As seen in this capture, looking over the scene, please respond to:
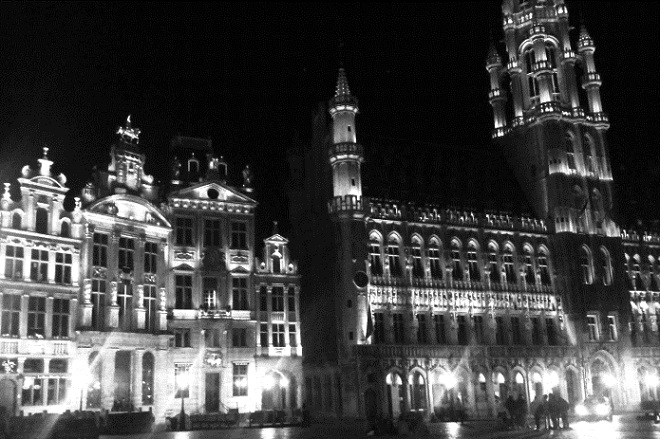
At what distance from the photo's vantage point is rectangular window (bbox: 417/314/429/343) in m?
59.3

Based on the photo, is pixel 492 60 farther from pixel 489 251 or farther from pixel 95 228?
pixel 95 228

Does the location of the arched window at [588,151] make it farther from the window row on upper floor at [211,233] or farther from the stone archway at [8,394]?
the stone archway at [8,394]

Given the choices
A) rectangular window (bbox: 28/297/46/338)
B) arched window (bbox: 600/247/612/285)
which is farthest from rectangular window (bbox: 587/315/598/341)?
rectangular window (bbox: 28/297/46/338)

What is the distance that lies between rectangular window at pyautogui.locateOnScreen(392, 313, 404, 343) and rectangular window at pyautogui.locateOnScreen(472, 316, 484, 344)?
22.9 feet

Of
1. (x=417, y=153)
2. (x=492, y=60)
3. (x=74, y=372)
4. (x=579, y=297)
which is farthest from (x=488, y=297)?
(x=74, y=372)

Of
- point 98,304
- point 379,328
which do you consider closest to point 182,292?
point 98,304

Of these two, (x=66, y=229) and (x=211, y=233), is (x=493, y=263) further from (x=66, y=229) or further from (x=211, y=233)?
(x=66, y=229)

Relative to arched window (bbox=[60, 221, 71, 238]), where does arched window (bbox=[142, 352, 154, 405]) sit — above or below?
below

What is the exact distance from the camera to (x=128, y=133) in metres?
51.5

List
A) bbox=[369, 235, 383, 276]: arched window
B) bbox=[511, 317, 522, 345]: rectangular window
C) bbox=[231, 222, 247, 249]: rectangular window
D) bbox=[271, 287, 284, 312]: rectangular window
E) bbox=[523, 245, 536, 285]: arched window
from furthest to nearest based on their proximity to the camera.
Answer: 1. bbox=[523, 245, 536, 285]: arched window
2. bbox=[511, 317, 522, 345]: rectangular window
3. bbox=[369, 235, 383, 276]: arched window
4. bbox=[271, 287, 284, 312]: rectangular window
5. bbox=[231, 222, 247, 249]: rectangular window

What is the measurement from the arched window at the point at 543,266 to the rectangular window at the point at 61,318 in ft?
133

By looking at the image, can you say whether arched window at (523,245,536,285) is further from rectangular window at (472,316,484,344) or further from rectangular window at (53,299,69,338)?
rectangular window at (53,299,69,338)

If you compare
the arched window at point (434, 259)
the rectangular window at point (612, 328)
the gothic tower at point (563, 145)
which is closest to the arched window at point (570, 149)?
the gothic tower at point (563, 145)

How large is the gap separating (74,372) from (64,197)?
11.3 meters
